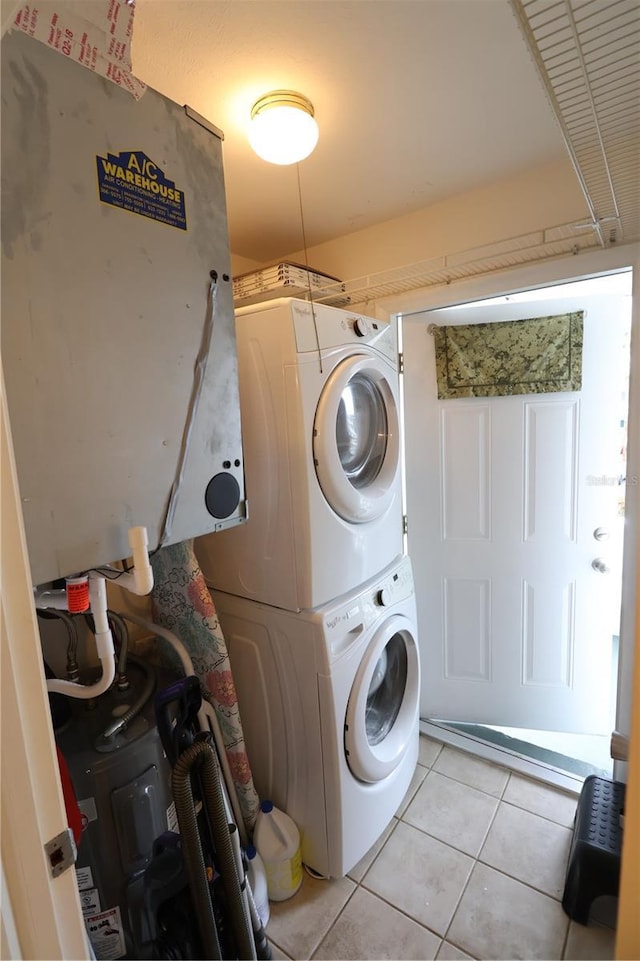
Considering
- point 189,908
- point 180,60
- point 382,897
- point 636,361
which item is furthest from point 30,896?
point 636,361

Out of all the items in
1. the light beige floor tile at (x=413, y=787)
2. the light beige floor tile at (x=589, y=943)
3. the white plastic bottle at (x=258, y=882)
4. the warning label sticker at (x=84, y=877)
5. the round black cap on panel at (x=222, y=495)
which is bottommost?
the light beige floor tile at (x=413, y=787)

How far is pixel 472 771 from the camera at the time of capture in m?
1.86

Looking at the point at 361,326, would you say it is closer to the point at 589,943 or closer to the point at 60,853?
the point at 60,853

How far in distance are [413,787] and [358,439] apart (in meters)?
1.48

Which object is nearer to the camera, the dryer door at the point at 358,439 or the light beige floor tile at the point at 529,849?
the dryer door at the point at 358,439

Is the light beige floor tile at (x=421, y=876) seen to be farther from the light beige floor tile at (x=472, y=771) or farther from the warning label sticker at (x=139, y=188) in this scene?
the warning label sticker at (x=139, y=188)

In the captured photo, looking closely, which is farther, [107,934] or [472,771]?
[472,771]

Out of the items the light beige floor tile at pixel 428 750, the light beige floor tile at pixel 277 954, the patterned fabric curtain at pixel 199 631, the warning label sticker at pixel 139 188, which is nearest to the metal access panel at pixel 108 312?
the warning label sticker at pixel 139 188

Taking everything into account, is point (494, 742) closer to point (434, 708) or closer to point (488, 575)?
point (434, 708)

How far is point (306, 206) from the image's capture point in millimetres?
1697

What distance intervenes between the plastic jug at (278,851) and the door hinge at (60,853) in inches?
40.5

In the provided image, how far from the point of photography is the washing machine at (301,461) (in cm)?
126

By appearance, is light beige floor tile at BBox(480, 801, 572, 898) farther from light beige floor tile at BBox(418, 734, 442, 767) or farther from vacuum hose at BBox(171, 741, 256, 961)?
vacuum hose at BBox(171, 741, 256, 961)

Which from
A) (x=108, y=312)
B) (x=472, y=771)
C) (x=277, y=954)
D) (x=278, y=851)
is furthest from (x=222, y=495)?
(x=472, y=771)
